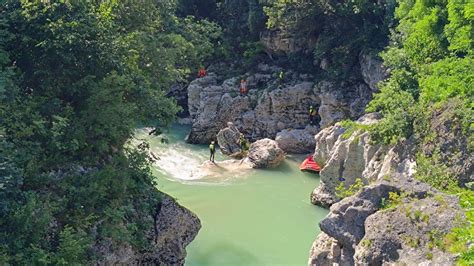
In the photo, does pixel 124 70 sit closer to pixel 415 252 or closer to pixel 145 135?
pixel 415 252

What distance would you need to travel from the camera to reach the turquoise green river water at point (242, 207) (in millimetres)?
15055

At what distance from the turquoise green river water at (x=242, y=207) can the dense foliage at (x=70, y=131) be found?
435 centimetres

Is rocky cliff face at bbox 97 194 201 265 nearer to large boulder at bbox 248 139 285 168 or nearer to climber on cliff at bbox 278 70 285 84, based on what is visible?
large boulder at bbox 248 139 285 168

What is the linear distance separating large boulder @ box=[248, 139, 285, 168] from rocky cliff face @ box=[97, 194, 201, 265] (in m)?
9.35

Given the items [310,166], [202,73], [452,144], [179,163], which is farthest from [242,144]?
[452,144]

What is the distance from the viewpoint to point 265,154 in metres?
21.5

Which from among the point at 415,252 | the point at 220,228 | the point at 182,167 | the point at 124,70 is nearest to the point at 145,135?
the point at 182,167

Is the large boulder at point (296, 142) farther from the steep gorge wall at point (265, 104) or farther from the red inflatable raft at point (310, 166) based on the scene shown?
the red inflatable raft at point (310, 166)

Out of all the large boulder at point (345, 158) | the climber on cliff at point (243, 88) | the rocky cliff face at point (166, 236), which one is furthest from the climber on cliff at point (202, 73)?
the rocky cliff face at point (166, 236)

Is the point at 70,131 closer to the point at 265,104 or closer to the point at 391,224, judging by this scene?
the point at 391,224

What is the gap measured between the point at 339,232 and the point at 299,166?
1172 cm

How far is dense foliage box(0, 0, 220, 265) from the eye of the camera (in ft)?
30.5

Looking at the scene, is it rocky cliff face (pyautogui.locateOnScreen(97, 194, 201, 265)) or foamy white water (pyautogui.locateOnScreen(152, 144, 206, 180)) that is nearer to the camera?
rocky cliff face (pyautogui.locateOnScreen(97, 194, 201, 265))

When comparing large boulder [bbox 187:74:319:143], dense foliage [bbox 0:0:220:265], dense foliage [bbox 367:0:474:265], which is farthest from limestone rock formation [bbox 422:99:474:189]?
large boulder [bbox 187:74:319:143]
